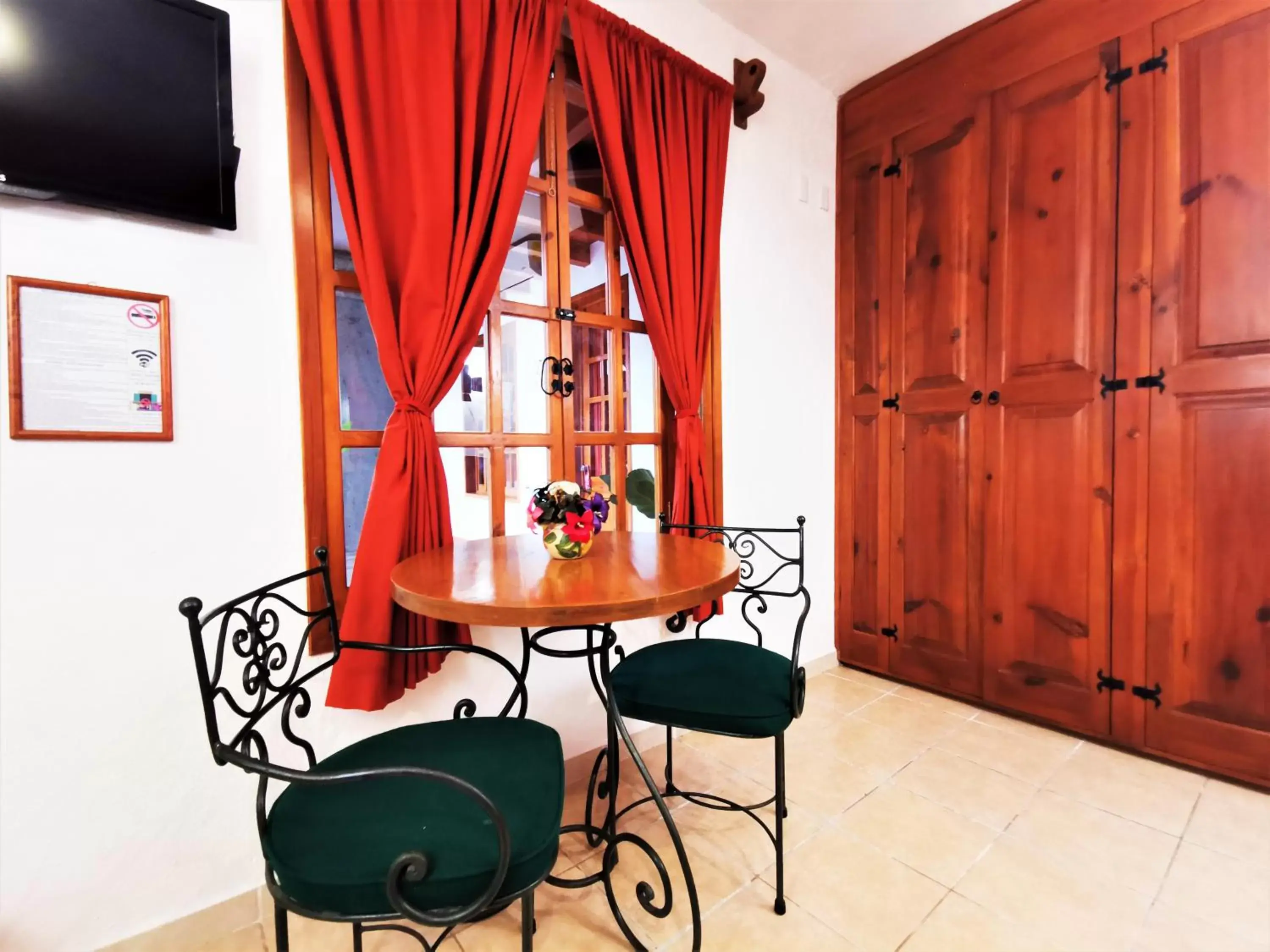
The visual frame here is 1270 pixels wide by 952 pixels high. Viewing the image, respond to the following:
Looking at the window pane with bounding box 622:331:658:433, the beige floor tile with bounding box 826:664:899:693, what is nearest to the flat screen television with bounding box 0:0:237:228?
the window pane with bounding box 622:331:658:433

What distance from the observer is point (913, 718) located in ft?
7.78

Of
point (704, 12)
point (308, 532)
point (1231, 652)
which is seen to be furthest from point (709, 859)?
point (704, 12)

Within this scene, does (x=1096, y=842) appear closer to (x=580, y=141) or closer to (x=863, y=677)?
(x=863, y=677)

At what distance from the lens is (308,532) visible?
4.90 ft

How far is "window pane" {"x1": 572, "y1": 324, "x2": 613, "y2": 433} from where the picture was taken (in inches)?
81.6

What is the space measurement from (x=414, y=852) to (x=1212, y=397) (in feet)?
8.54

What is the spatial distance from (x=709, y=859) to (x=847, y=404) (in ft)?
7.00

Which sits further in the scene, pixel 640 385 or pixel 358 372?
pixel 640 385

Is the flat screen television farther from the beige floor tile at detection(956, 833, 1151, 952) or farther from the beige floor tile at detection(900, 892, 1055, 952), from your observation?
the beige floor tile at detection(956, 833, 1151, 952)

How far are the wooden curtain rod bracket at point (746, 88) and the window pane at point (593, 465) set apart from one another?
154 cm

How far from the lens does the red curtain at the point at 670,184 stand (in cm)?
196

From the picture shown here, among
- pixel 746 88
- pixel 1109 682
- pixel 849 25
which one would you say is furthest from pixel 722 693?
pixel 849 25

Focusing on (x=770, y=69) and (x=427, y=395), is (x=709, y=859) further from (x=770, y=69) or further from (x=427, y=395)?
(x=770, y=69)

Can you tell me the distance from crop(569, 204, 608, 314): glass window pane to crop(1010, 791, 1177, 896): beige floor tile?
2189 mm
